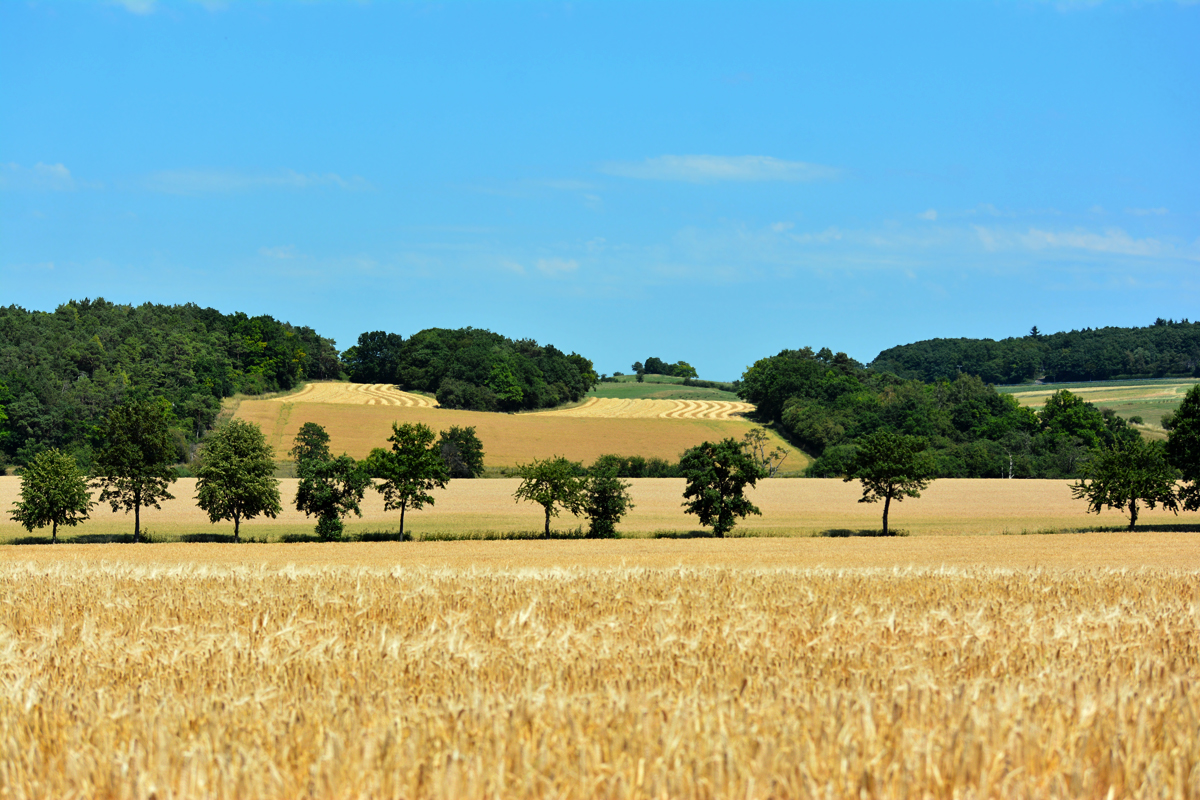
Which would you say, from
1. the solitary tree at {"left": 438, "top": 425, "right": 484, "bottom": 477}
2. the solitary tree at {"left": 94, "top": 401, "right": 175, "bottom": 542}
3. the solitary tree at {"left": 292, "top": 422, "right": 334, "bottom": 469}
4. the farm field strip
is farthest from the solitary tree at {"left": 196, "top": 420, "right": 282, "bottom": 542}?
the farm field strip

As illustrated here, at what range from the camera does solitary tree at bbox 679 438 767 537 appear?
56.6 meters

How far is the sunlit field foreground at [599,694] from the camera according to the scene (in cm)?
460

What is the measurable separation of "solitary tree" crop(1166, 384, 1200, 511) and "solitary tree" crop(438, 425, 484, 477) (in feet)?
197

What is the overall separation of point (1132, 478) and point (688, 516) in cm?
2978

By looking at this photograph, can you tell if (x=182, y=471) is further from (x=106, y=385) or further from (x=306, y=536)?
(x=306, y=536)

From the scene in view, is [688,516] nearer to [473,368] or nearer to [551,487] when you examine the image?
[551,487]

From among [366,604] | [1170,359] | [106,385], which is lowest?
[366,604]

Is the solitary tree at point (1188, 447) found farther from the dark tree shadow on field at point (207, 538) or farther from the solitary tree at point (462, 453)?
the solitary tree at point (462, 453)

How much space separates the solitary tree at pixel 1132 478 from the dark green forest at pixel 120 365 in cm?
8120

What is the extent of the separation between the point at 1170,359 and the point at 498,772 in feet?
672

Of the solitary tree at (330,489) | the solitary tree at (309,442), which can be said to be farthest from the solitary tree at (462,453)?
the solitary tree at (330,489)

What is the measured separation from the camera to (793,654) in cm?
755

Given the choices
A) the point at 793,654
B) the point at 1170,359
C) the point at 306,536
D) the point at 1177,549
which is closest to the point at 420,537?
the point at 306,536

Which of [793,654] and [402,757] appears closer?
[402,757]
